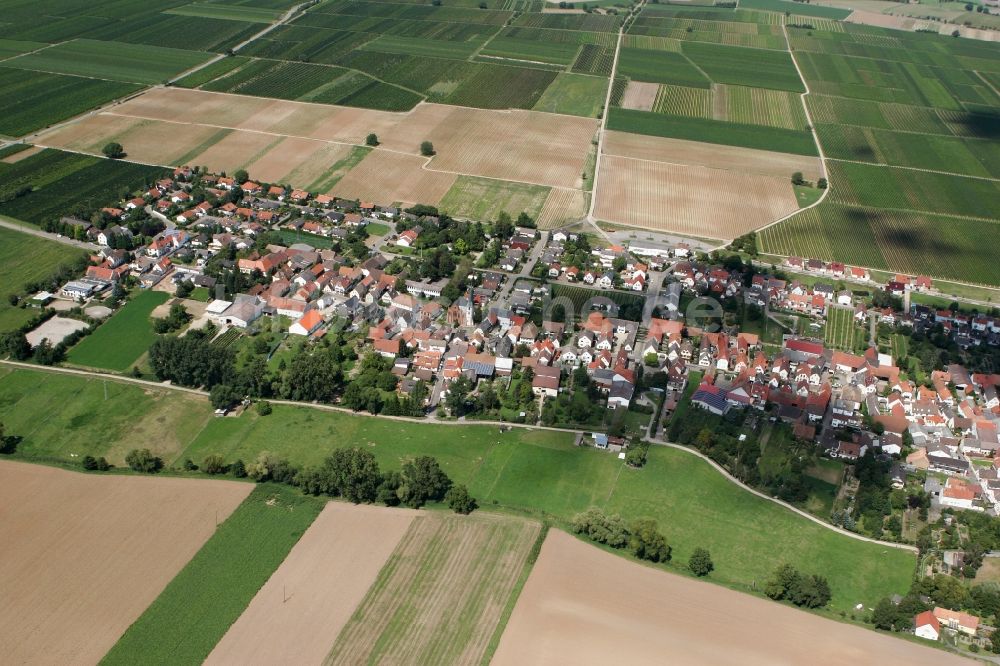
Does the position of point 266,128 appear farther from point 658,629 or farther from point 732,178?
point 658,629

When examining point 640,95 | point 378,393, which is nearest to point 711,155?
point 640,95

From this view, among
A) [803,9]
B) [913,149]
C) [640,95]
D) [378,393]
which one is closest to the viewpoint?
[378,393]

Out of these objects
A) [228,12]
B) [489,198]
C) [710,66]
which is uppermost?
[228,12]

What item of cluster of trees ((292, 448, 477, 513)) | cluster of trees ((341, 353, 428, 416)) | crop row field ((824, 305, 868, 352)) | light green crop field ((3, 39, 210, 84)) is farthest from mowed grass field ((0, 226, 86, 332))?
crop row field ((824, 305, 868, 352))

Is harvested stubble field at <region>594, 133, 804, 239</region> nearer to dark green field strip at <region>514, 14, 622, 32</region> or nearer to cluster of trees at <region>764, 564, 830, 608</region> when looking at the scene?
cluster of trees at <region>764, 564, 830, 608</region>

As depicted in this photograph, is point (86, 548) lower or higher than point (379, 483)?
lower

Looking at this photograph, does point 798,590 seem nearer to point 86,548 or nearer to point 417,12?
A: point 86,548

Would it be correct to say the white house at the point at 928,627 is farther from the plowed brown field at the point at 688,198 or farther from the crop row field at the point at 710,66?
the crop row field at the point at 710,66

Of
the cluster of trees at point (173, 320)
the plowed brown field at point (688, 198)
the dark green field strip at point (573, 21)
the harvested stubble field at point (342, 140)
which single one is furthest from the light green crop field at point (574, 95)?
the cluster of trees at point (173, 320)
